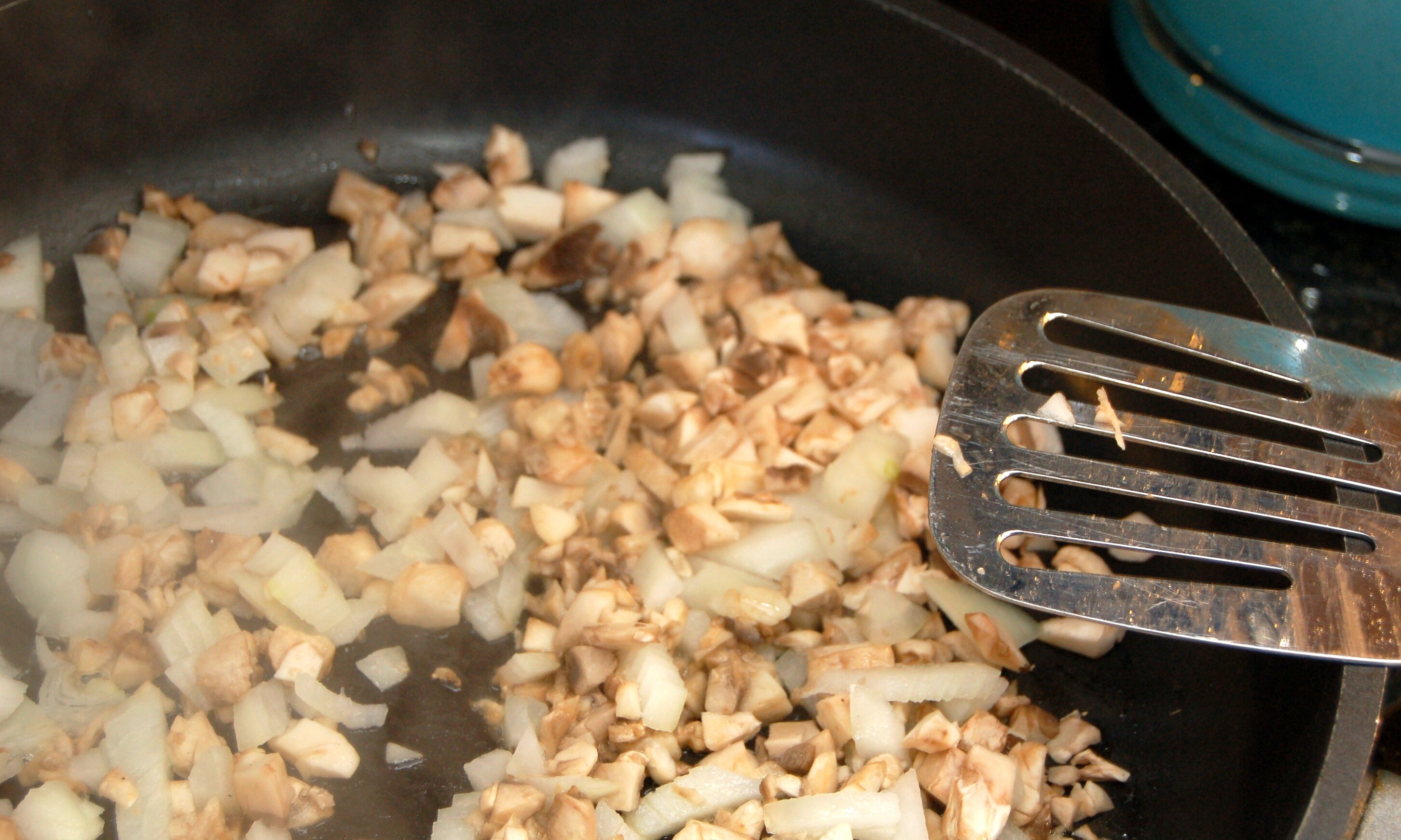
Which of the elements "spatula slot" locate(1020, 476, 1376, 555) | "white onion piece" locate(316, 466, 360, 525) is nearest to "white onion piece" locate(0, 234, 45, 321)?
"white onion piece" locate(316, 466, 360, 525)

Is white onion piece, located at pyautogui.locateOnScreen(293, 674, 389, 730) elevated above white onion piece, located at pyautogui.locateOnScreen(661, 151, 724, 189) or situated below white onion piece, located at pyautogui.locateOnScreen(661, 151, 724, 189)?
below

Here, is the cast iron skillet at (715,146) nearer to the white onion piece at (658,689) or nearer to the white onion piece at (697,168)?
the white onion piece at (697,168)

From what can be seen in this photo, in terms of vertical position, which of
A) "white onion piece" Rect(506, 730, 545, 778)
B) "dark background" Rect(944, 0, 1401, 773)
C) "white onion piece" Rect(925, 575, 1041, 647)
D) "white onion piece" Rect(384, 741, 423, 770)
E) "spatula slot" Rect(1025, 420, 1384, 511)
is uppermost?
"dark background" Rect(944, 0, 1401, 773)

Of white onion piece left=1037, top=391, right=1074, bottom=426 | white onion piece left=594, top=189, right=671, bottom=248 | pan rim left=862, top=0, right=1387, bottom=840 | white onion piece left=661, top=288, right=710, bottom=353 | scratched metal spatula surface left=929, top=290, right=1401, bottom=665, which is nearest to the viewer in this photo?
pan rim left=862, top=0, right=1387, bottom=840

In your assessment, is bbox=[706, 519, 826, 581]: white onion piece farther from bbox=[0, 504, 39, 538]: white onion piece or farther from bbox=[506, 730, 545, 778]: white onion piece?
bbox=[0, 504, 39, 538]: white onion piece

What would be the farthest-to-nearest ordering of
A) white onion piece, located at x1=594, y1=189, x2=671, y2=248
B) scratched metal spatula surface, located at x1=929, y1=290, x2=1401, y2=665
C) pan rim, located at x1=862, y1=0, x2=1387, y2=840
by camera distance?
white onion piece, located at x1=594, y1=189, x2=671, y2=248, scratched metal spatula surface, located at x1=929, y1=290, x2=1401, y2=665, pan rim, located at x1=862, y1=0, x2=1387, y2=840

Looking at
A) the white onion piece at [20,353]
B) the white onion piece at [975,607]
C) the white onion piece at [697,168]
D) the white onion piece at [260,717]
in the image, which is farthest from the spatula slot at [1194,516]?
the white onion piece at [20,353]

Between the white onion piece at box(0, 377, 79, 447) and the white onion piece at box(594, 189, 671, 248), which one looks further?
the white onion piece at box(594, 189, 671, 248)
